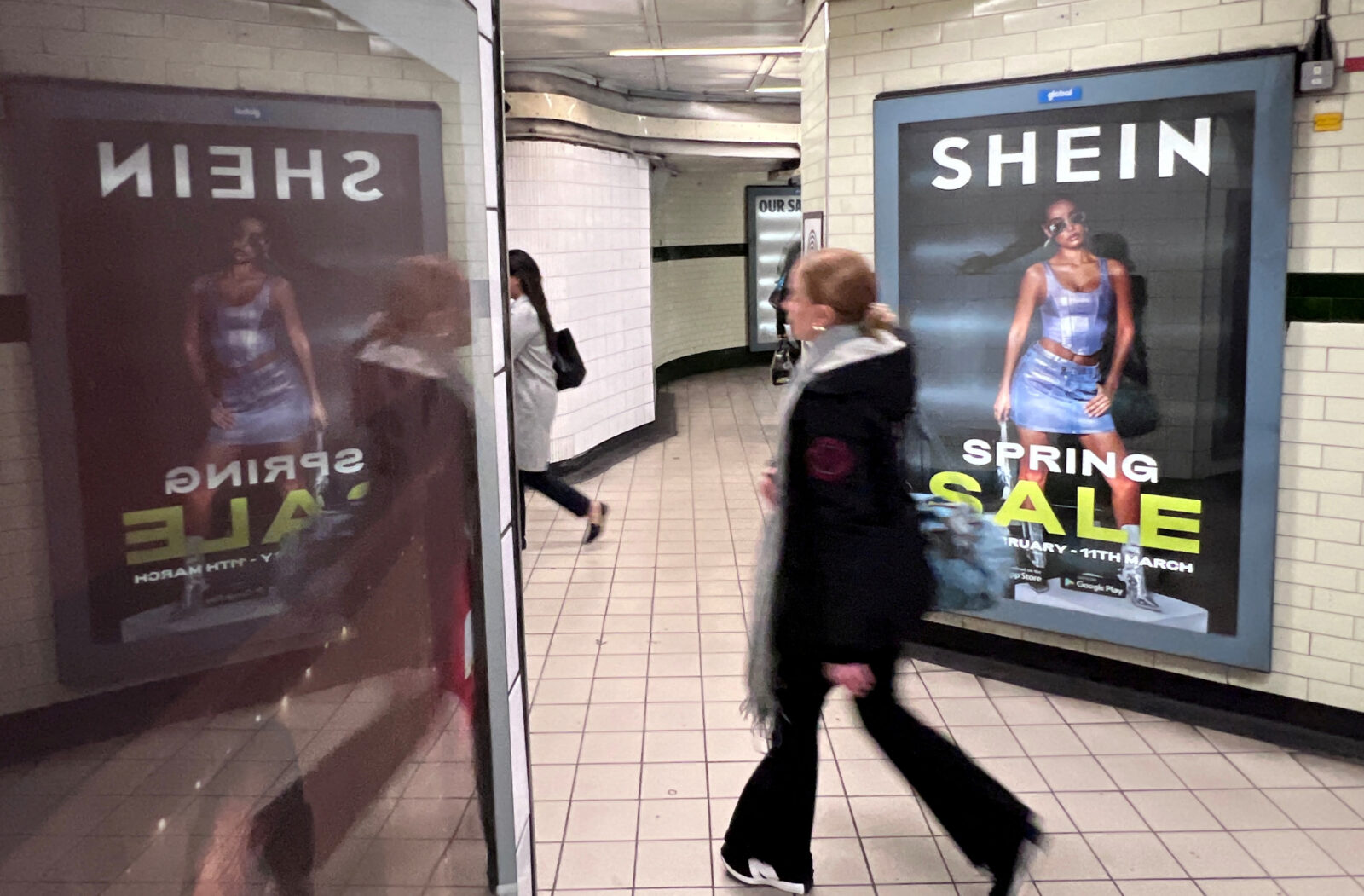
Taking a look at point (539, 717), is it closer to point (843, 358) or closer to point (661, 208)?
point (843, 358)

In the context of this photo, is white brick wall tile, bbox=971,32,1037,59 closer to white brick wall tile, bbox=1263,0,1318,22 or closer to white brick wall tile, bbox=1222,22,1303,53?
white brick wall tile, bbox=1222,22,1303,53

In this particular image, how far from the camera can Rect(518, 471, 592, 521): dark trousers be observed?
5.43m

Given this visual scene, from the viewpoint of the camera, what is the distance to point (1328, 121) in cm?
319

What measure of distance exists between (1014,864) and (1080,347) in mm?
1935

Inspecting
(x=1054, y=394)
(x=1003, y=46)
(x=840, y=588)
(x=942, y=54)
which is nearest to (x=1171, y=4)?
(x=1003, y=46)

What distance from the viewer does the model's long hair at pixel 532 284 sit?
4918 millimetres

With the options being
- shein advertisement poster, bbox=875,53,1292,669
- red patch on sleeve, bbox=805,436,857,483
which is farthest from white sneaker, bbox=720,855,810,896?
shein advertisement poster, bbox=875,53,1292,669

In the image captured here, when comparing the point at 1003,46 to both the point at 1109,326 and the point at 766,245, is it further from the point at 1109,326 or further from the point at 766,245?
the point at 766,245

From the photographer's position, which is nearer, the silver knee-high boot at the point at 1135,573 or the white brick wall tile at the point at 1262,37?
the white brick wall tile at the point at 1262,37

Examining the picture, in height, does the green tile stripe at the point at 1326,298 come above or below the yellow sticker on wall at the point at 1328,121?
below

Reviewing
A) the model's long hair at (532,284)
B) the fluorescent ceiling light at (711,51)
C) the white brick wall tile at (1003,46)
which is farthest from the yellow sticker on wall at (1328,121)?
the fluorescent ceiling light at (711,51)

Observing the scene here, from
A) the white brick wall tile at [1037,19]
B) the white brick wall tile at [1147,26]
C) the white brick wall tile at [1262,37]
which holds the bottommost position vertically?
the white brick wall tile at [1262,37]

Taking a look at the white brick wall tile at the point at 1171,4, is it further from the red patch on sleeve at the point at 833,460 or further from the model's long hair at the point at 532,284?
the model's long hair at the point at 532,284

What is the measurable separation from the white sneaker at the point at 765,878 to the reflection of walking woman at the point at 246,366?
2.04 m
